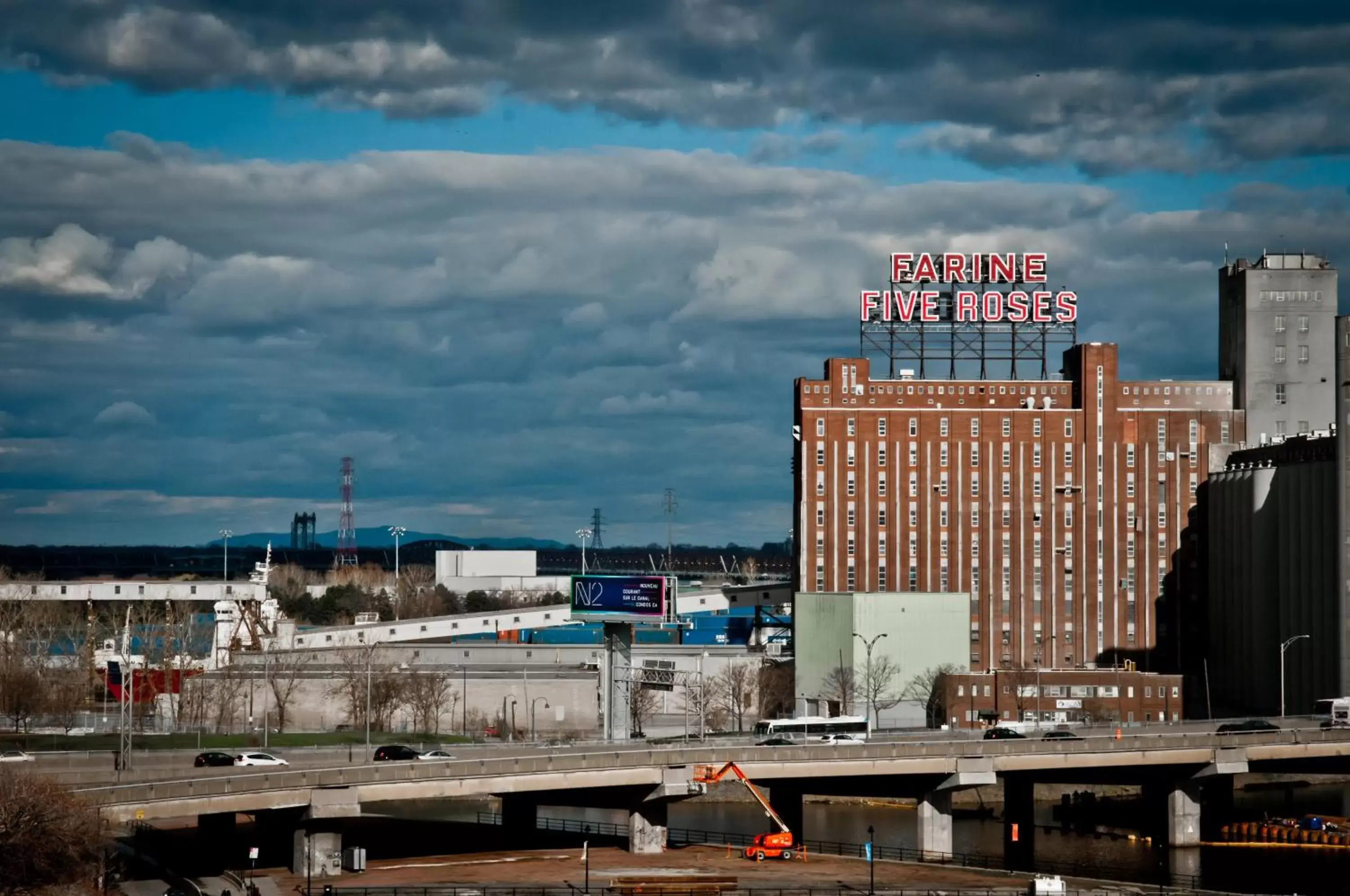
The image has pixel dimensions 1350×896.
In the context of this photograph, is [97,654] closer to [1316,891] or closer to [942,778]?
[942,778]

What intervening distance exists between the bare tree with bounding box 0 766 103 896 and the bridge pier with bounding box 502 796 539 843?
3523 cm

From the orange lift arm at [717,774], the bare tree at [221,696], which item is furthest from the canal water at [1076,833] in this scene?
the bare tree at [221,696]

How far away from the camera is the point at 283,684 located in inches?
7382

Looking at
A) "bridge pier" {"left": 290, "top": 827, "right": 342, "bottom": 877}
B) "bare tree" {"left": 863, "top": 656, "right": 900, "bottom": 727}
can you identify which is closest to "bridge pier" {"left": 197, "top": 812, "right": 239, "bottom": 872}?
"bridge pier" {"left": 290, "top": 827, "right": 342, "bottom": 877}

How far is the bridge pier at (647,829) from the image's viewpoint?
119 m

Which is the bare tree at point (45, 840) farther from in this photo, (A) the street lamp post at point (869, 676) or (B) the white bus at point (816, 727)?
(A) the street lamp post at point (869, 676)

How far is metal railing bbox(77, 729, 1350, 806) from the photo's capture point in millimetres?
102938

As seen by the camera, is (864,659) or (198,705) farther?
(864,659)

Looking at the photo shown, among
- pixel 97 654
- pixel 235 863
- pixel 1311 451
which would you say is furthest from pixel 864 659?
pixel 235 863

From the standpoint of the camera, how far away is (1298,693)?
180 metres

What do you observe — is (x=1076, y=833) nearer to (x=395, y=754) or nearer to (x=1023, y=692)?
(x=1023, y=692)

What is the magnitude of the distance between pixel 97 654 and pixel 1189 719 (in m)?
112

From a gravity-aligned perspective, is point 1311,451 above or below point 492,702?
above

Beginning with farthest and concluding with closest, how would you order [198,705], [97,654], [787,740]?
[97,654]
[198,705]
[787,740]
